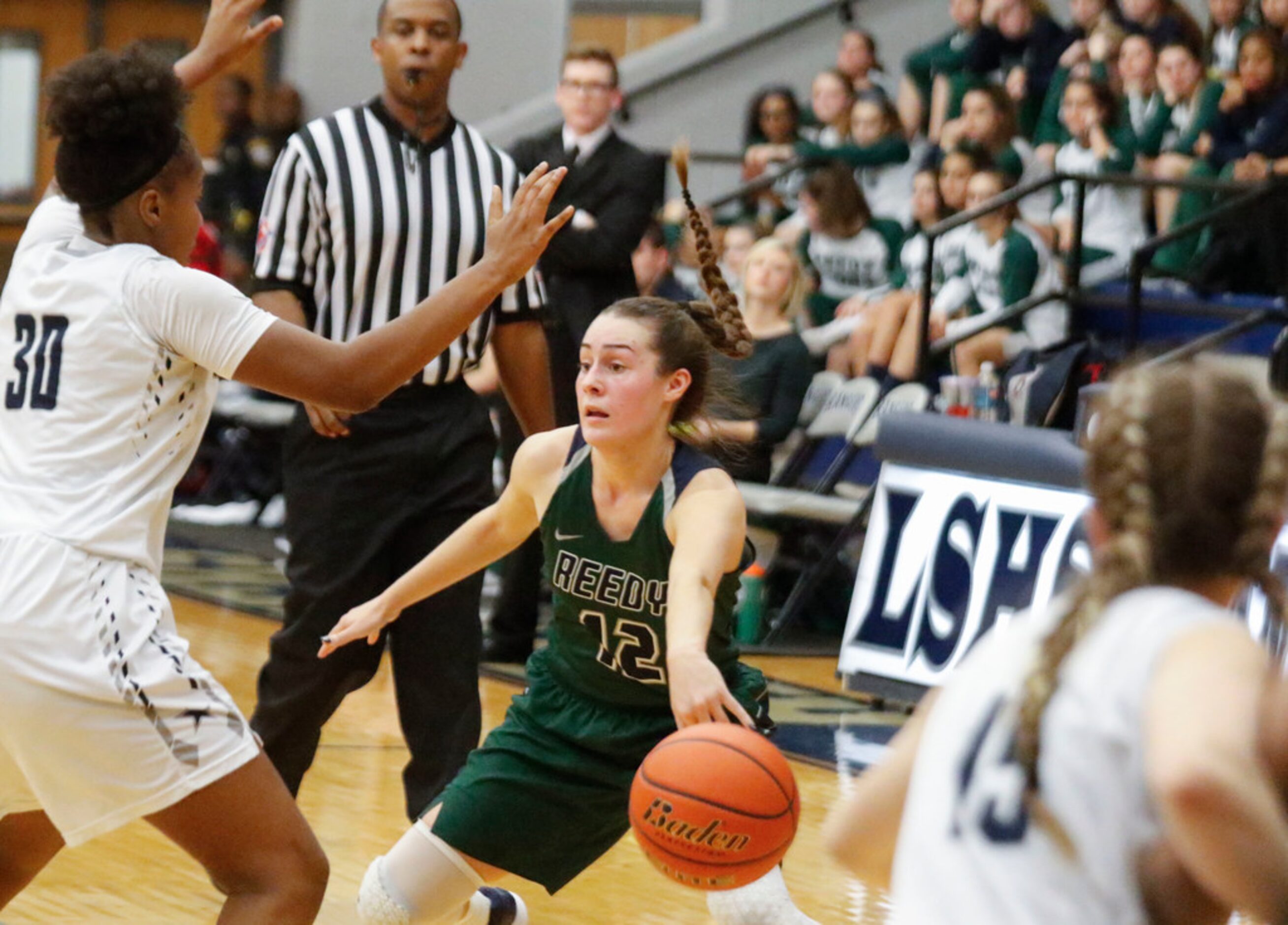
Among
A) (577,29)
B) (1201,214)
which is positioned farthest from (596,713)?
(577,29)

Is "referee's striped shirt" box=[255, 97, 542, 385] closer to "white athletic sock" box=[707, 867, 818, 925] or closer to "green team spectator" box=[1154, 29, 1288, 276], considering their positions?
"white athletic sock" box=[707, 867, 818, 925]

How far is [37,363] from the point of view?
2.95 meters

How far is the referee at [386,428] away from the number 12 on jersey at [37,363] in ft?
4.56

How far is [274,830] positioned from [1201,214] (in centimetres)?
646

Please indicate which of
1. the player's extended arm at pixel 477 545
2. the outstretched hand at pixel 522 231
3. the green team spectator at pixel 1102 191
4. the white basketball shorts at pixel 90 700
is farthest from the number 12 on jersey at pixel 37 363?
the green team spectator at pixel 1102 191

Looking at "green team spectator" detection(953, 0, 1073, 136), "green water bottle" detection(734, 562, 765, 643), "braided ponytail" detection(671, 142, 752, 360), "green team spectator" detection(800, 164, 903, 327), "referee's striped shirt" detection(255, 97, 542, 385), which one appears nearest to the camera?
"braided ponytail" detection(671, 142, 752, 360)

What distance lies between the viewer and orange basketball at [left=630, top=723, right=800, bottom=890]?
3.13 metres

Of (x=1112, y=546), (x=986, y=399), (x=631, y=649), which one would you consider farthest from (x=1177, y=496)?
(x=986, y=399)

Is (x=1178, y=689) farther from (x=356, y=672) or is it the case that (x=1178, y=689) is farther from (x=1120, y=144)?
(x=1120, y=144)

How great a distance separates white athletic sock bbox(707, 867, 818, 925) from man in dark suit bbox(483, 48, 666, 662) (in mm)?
3362

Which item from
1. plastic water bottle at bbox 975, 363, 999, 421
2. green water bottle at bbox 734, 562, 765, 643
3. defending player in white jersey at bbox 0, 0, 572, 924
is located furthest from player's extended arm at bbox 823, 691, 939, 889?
green water bottle at bbox 734, 562, 765, 643

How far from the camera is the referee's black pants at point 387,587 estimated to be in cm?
441

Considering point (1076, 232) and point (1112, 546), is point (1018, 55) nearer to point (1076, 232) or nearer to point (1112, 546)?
point (1076, 232)

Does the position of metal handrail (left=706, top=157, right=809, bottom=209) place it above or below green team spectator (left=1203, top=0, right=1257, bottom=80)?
below
